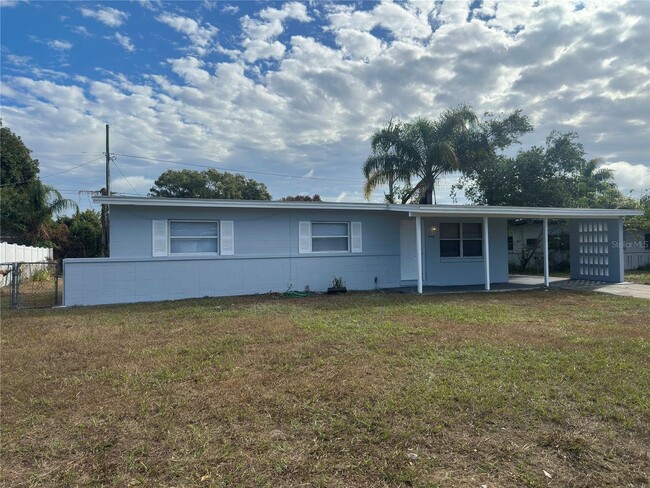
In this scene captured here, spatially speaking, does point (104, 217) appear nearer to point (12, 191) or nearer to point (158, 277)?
point (12, 191)

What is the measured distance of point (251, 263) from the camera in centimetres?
1118

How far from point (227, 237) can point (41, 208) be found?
49.8ft

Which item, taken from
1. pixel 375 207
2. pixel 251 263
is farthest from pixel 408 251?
pixel 251 263

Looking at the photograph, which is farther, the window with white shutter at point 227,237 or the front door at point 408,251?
the front door at point 408,251

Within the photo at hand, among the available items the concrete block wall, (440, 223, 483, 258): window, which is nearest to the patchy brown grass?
(440, 223, 483, 258): window

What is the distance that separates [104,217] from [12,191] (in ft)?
30.9

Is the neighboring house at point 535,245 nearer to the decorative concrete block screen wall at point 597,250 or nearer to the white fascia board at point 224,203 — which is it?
the decorative concrete block screen wall at point 597,250

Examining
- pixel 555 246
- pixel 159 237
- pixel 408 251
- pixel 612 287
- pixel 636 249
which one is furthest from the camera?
pixel 555 246

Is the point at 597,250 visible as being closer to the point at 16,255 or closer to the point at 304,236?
the point at 304,236

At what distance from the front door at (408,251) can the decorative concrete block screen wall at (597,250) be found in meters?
6.53

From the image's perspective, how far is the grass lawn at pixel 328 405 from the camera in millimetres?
2629

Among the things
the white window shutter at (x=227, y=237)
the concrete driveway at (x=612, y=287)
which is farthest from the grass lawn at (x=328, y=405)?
the concrete driveway at (x=612, y=287)

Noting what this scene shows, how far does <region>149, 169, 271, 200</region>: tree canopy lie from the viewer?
36.9 meters

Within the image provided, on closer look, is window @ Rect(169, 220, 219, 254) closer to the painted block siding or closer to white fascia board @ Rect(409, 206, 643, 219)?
the painted block siding
